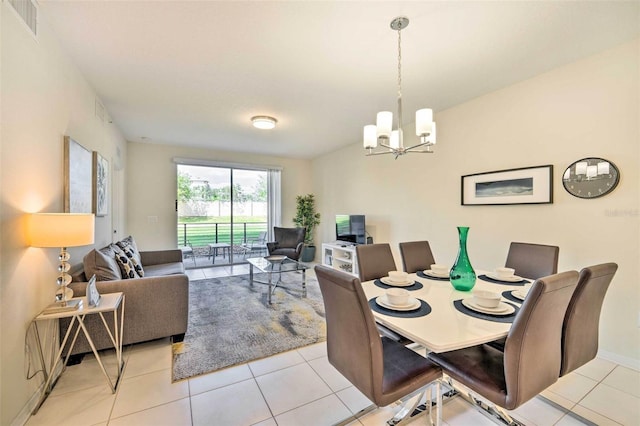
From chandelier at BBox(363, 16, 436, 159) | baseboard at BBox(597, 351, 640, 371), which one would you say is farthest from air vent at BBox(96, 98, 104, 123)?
baseboard at BBox(597, 351, 640, 371)

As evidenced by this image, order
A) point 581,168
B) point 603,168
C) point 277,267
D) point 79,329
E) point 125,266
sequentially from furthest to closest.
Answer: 1. point 277,267
2. point 125,266
3. point 581,168
4. point 603,168
5. point 79,329

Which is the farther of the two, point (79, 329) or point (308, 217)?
point (308, 217)

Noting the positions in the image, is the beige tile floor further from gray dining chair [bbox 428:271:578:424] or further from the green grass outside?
the green grass outside

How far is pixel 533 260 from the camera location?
2.29 m

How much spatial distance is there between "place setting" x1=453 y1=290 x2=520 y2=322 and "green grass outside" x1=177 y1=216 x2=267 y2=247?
5459 millimetres

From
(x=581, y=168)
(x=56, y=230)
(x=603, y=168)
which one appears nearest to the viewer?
→ (x=56, y=230)

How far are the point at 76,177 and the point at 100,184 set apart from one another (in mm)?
885

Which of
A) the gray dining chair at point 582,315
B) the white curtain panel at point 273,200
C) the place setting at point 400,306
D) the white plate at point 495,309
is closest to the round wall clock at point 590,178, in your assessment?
the gray dining chair at point 582,315

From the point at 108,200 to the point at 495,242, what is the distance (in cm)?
486

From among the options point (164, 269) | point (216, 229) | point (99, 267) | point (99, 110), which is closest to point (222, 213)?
point (216, 229)

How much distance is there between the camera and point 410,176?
409cm

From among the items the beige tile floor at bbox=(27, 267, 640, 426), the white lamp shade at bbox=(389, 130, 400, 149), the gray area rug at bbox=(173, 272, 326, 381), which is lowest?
the beige tile floor at bbox=(27, 267, 640, 426)

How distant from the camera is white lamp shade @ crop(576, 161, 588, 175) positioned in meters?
2.38

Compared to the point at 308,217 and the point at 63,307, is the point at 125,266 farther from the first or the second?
the point at 308,217
